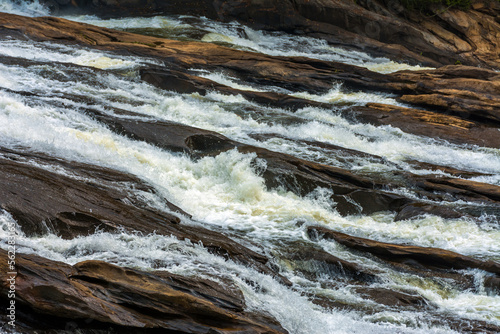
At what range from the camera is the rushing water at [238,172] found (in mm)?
6348

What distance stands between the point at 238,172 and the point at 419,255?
391cm

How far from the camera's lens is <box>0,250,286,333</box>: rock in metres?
4.58

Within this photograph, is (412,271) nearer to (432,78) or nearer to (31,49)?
(432,78)

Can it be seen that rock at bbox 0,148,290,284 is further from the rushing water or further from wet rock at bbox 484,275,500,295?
wet rock at bbox 484,275,500,295

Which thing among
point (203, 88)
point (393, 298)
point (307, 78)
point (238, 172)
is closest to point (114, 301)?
point (393, 298)

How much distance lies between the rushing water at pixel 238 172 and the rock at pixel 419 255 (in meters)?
0.18

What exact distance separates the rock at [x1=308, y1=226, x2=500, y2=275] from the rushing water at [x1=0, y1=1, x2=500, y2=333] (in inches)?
7.2

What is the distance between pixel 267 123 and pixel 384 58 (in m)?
12.3

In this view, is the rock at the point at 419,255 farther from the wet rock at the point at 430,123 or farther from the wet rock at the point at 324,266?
the wet rock at the point at 430,123

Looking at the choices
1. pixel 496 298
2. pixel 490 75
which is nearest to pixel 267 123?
pixel 496 298

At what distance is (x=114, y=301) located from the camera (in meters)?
4.90

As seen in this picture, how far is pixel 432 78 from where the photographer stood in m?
17.3

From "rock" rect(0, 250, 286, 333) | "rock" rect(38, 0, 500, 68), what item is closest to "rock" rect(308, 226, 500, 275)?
"rock" rect(0, 250, 286, 333)

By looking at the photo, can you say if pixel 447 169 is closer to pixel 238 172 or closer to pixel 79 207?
pixel 238 172
